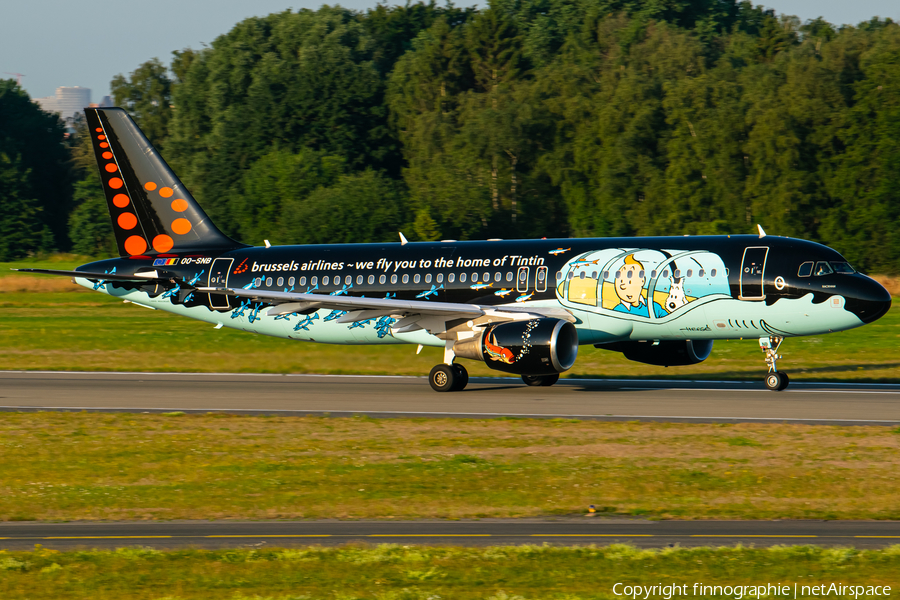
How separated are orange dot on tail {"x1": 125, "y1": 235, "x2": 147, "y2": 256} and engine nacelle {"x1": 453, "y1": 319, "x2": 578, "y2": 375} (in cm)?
1365

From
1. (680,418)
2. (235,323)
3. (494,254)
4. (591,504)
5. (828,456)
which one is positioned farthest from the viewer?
(235,323)

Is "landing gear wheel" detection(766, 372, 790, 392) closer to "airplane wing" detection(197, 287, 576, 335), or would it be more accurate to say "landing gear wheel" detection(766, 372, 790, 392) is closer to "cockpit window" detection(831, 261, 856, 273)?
"cockpit window" detection(831, 261, 856, 273)

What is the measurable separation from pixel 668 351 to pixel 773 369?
9.74 feet

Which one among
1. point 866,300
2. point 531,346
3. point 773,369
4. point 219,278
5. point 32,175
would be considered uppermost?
point 32,175

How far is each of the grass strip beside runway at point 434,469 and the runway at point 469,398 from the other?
77.5 inches

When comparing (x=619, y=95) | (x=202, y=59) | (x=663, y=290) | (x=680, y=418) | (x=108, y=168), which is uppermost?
(x=202, y=59)

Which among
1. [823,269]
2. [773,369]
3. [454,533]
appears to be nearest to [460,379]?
[773,369]

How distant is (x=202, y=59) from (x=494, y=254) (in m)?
94.7

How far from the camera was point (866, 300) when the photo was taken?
27.3m

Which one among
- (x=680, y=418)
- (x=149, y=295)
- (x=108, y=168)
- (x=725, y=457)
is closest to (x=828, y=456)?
(x=725, y=457)

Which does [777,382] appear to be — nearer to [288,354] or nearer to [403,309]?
[403,309]

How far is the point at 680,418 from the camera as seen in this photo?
945 inches

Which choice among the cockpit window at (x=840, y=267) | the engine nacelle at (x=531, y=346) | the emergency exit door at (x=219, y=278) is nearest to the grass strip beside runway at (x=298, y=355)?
the emergency exit door at (x=219, y=278)

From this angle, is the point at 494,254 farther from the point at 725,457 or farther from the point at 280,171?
the point at 280,171
